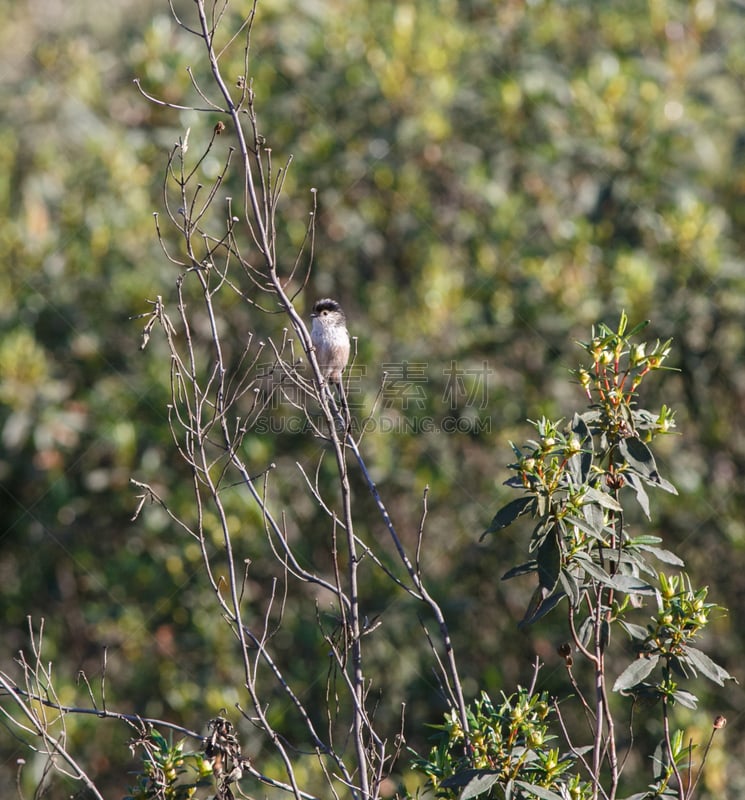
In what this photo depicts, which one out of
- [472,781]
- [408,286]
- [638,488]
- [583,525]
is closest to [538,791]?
[472,781]

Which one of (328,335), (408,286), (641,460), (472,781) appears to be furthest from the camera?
(408,286)

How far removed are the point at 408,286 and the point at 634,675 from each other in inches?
160

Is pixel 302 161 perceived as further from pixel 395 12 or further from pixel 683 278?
pixel 683 278

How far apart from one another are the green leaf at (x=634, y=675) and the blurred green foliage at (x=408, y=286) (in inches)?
110

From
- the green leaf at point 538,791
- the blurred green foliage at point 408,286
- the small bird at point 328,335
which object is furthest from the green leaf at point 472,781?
the small bird at point 328,335

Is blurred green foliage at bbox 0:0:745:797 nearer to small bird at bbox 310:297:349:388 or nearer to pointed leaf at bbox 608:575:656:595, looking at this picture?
small bird at bbox 310:297:349:388

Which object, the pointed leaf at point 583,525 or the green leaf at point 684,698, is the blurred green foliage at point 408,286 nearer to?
the green leaf at point 684,698

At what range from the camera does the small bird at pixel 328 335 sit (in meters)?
5.58

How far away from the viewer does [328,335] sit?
18.4 feet

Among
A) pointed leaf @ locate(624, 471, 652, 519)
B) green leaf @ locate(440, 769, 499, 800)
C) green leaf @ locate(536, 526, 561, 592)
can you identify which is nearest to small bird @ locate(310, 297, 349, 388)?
pointed leaf @ locate(624, 471, 652, 519)

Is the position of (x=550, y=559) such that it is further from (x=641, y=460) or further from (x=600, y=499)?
(x=641, y=460)

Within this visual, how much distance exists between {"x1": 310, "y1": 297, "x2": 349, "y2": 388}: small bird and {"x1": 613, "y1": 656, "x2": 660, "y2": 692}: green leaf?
3.06 meters

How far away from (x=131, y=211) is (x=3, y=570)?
110 inches

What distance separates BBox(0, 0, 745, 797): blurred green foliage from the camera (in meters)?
5.84
